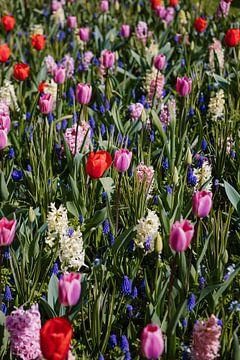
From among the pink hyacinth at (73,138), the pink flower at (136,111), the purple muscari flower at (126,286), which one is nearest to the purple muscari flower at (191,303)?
the purple muscari flower at (126,286)

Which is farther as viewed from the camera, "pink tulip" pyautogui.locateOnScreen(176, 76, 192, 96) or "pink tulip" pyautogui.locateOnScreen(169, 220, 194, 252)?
"pink tulip" pyautogui.locateOnScreen(176, 76, 192, 96)

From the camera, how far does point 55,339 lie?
6.38ft

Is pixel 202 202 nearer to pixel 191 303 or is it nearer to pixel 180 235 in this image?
pixel 180 235

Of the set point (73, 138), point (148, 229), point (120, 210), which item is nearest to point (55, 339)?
point (148, 229)

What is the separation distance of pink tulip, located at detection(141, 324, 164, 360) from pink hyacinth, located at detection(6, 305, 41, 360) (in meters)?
0.49

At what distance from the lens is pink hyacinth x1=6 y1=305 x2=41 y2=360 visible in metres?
2.32

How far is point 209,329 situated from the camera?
2.25 metres

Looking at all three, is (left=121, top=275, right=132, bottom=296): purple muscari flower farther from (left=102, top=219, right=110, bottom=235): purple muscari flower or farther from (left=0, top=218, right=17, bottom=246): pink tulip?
(left=0, top=218, right=17, bottom=246): pink tulip

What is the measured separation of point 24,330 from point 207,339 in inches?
25.6

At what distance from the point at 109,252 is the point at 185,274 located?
459 millimetres

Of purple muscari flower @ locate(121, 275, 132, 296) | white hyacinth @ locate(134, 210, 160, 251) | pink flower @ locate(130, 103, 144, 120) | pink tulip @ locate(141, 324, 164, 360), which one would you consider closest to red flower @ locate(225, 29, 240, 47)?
pink flower @ locate(130, 103, 144, 120)

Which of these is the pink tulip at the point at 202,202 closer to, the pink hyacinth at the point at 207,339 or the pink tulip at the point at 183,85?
the pink hyacinth at the point at 207,339

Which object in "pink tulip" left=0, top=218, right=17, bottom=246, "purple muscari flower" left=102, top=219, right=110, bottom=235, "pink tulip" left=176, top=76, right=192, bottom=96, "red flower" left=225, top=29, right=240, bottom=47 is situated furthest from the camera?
"red flower" left=225, top=29, right=240, bottom=47

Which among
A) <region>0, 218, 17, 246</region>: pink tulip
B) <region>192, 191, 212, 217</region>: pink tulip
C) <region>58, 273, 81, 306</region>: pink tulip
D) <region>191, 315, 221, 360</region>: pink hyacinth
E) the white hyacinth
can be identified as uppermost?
<region>192, 191, 212, 217</region>: pink tulip
